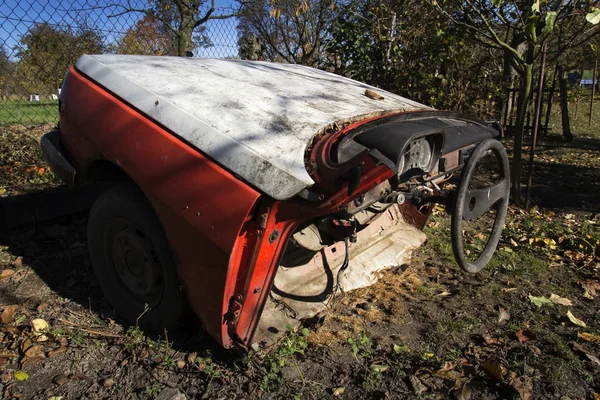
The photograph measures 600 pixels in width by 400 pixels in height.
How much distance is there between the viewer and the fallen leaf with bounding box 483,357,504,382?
244cm

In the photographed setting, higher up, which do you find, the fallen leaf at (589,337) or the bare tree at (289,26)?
the bare tree at (289,26)

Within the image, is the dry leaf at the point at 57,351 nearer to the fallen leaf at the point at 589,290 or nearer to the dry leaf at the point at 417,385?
the dry leaf at the point at 417,385

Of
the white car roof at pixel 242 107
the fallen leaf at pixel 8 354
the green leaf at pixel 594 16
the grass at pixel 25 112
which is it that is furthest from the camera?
the grass at pixel 25 112

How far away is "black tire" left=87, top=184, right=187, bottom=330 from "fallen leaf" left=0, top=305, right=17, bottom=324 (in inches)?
21.6

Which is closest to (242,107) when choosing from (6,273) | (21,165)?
(6,273)

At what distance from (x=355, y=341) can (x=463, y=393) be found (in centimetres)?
66

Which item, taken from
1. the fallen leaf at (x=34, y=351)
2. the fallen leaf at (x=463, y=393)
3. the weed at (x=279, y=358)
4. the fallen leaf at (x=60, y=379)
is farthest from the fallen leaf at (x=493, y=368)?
the fallen leaf at (x=34, y=351)

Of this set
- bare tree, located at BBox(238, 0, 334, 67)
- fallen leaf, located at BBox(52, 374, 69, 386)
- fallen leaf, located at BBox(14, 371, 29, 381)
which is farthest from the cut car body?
bare tree, located at BBox(238, 0, 334, 67)

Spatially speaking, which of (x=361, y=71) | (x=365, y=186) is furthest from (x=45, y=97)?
(x=365, y=186)

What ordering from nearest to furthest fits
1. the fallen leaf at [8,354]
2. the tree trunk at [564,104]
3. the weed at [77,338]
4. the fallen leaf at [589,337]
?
the fallen leaf at [8,354]
the weed at [77,338]
the fallen leaf at [589,337]
the tree trunk at [564,104]

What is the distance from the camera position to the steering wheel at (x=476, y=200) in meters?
2.06

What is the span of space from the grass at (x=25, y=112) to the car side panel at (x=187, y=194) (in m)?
5.29

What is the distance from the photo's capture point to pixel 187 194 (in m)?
2.12

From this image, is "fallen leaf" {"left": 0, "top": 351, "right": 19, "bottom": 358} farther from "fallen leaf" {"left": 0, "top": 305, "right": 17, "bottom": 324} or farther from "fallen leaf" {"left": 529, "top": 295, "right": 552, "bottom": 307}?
"fallen leaf" {"left": 529, "top": 295, "right": 552, "bottom": 307}
